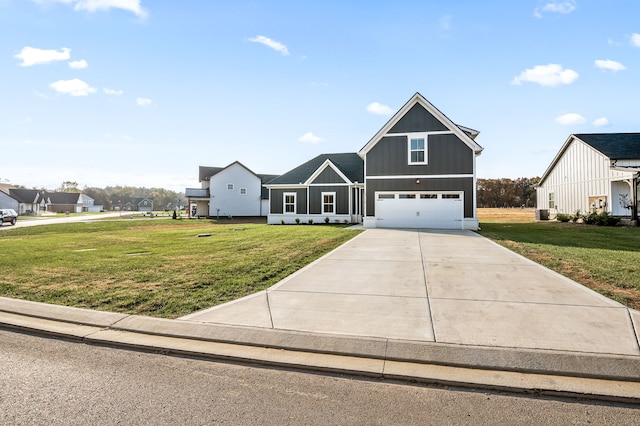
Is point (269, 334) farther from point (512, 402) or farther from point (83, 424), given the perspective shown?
point (512, 402)

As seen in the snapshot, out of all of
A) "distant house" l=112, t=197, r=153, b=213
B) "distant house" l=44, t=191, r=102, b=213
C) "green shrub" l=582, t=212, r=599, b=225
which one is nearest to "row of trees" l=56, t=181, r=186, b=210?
"distant house" l=112, t=197, r=153, b=213

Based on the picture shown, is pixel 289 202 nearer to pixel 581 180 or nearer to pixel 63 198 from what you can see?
pixel 581 180

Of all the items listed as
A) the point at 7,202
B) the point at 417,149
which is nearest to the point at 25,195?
the point at 7,202

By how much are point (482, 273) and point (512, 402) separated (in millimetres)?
5174

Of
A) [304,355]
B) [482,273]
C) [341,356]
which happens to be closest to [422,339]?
[341,356]

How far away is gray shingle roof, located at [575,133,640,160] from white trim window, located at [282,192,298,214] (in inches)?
874

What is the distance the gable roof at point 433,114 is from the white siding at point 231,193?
81.5 ft

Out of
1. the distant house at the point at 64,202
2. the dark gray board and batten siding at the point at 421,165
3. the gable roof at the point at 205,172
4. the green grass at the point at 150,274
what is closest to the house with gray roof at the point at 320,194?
the dark gray board and batten siding at the point at 421,165

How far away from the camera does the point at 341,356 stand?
406 centimetres

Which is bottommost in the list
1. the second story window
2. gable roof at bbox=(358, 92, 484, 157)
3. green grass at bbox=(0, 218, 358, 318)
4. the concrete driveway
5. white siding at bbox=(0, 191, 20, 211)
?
the concrete driveway

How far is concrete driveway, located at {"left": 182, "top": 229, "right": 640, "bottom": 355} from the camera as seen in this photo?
175 inches

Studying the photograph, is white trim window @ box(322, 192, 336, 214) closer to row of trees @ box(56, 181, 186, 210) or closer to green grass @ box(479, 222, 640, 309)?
green grass @ box(479, 222, 640, 309)

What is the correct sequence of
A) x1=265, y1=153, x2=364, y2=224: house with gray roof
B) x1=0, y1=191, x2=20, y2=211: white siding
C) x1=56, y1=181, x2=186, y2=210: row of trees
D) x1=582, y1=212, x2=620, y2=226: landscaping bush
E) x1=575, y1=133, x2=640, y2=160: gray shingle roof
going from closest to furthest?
x1=582, y1=212, x2=620, y2=226: landscaping bush < x1=575, y1=133, x2=640, y2=160: gray shingle roof < x1=265, y1=153, x2=364, y2=224: house with gray roof < x1=0, y1=191, x2=20, y2=211: white siding < x1=56, y1=181, x2=186, y2=210: row of trees

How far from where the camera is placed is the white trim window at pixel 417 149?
2048 cm
